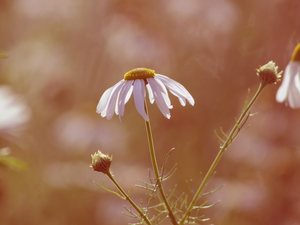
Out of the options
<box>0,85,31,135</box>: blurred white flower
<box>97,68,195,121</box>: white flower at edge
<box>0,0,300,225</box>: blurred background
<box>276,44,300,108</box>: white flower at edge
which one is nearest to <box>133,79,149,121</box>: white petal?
<box>97,68,195,121</box>: white flower at edge

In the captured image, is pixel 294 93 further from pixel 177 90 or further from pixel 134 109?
pixel 134 109

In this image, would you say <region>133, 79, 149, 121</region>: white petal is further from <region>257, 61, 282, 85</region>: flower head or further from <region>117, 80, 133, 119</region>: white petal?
<region>257, 61, 282, 85</region>: flower head

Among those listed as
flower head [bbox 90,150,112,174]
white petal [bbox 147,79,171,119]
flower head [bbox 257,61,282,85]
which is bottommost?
flower head [bbox 90,150,112,174]

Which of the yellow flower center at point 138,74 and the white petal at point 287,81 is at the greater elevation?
the yellow flower center at point 138,74

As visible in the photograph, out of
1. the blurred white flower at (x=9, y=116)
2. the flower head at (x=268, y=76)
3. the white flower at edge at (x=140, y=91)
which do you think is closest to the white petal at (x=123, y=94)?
the white flower at edge at (x=140, y=91)

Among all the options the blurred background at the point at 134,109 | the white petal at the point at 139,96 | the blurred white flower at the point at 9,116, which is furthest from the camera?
the blurred background at the point at 134,109

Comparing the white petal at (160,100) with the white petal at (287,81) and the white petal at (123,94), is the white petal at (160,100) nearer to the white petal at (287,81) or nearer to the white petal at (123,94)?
the white petal at (123,94)

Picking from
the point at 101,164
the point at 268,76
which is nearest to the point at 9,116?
the point at 101,164
